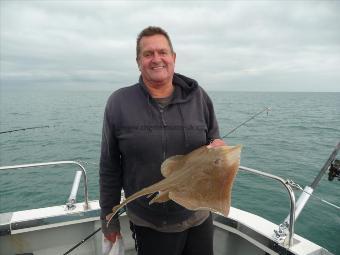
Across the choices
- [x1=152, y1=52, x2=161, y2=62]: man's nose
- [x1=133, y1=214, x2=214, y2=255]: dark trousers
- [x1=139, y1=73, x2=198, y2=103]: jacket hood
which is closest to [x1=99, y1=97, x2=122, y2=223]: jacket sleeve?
[x1=133, y1=214, x2=214, y2=255]: dark trousers

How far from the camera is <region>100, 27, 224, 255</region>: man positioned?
266 cm

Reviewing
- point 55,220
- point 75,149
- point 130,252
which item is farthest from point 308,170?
point 75,149

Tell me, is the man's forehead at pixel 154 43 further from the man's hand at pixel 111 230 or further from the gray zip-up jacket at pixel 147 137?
the man's hand at pixel 111 230

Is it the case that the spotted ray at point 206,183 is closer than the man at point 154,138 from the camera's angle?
Yes

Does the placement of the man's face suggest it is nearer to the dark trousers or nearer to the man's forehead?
the man's forehead

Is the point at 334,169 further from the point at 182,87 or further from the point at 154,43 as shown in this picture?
the point at 154,43

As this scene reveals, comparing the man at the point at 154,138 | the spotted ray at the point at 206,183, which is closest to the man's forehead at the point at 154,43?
the man at the point at 154,138

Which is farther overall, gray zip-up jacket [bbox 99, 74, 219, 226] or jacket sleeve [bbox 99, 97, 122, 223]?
jacket sleeve [bbox 99, 97, 122, 223]

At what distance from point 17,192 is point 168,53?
11.9m

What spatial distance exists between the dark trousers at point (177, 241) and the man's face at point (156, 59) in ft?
4.40

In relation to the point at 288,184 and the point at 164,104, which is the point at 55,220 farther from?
the point at 288,184

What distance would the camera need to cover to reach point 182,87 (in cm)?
291

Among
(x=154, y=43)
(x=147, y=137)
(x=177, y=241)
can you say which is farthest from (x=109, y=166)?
(x=154, y=43)

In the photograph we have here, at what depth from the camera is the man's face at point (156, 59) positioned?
8.86ft
